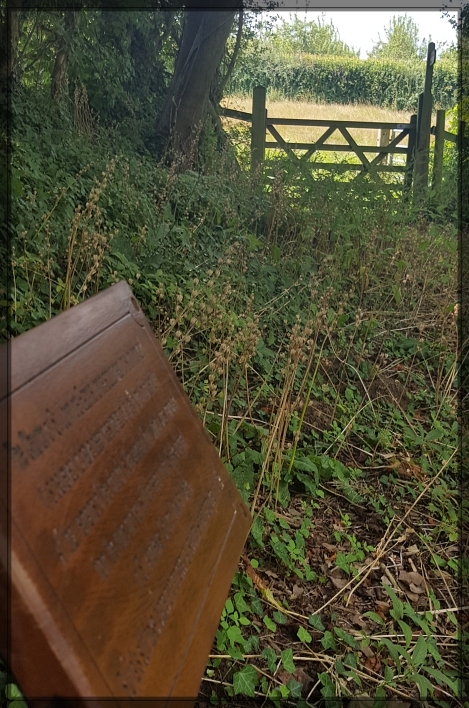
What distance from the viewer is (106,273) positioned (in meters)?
3.42

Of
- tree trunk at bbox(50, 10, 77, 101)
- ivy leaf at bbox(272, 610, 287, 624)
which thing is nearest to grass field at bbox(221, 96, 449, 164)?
tree trunk at bbox(50, 10, 77, 101)

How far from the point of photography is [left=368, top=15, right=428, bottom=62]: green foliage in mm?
10281

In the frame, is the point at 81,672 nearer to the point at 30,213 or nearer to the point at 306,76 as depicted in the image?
the point at 30,213

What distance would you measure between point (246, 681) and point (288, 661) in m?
0.17

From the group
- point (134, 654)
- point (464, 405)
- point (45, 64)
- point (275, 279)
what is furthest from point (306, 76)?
point (134, 654)

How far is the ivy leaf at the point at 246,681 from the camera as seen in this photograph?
67.6 inches

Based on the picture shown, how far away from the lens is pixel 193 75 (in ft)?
24.3

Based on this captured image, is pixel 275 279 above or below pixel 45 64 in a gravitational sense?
below

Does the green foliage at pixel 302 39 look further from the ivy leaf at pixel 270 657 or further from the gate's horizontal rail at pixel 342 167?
the ivy leaf at pixel 270 657

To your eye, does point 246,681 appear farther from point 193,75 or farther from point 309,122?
point 309,122

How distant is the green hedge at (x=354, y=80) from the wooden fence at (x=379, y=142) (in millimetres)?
758

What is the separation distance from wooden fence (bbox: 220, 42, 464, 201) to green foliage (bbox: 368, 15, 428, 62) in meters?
0.65

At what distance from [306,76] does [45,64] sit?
629 centimetres

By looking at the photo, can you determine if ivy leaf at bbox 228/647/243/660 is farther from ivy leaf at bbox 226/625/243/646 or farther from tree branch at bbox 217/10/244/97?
tree branch at bbox 217/10/244/97
